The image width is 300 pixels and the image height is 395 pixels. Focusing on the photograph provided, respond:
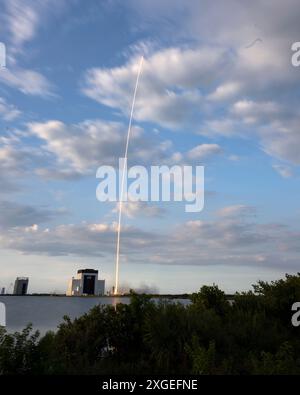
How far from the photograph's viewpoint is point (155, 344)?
15.4 metres

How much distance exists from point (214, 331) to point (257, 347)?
1892 mm

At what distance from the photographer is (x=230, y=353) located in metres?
15.3

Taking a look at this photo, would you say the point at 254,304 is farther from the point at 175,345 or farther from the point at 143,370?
the point at 143,370

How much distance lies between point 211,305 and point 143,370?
26.4ft

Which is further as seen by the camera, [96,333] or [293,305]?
[293,305]

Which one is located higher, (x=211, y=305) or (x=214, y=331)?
(x=211, y=305)

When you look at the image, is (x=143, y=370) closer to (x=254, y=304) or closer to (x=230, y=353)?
(x=230, y=353)

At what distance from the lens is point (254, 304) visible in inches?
856

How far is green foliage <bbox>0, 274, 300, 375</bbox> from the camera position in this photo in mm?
12078

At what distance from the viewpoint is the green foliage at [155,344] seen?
476 inches
